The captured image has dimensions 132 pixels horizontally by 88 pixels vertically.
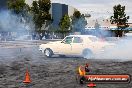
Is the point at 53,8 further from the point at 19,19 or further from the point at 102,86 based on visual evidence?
the point at 102,86

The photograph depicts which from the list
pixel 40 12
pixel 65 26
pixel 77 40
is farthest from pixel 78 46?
pixel 65 26

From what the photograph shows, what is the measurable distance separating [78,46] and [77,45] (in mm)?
96

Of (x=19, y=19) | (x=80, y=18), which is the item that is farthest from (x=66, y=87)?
(x=80, y=18)

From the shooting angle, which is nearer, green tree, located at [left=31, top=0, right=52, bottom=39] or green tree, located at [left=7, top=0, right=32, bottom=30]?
green tree, located at [left=7, top=0, right=32, bottom=30]

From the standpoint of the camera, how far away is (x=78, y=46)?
2330cm

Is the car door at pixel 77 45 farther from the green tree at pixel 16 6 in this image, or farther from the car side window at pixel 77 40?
the green tree at pixel 16 6

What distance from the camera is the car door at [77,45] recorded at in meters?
23.2

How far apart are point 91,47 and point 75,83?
401 inches

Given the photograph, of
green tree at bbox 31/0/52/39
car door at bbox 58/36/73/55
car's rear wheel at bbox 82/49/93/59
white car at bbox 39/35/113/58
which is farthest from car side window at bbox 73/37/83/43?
green tree at bbox 31/0/52/39

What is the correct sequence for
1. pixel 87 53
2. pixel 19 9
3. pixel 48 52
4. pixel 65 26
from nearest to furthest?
pixel 87 53, pixel 48 52, pixel 19 9, pixel 65 26

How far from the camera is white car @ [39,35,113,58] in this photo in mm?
22872

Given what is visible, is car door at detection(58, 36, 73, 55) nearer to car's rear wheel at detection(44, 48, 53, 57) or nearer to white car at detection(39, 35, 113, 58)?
white car at detection(39, 35, 113, 58)

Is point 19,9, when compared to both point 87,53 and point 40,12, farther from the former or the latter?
point 87,53

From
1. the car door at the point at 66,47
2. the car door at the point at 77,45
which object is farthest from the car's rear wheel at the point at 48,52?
the car door at the point at 77,45
